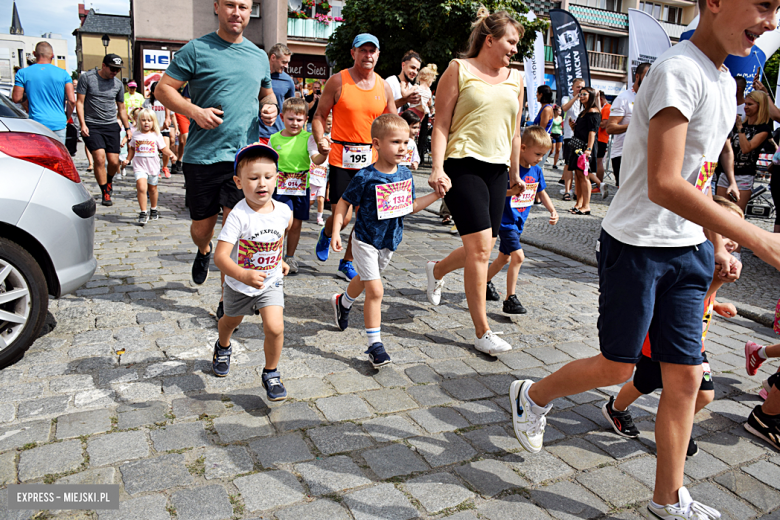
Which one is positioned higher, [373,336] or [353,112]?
[353,112]

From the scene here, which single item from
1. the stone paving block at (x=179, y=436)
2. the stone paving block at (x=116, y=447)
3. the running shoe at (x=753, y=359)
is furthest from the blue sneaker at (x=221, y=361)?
the running shoe at (x=753, y=359)

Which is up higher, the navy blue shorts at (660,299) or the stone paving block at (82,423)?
the navy blue shorts at (660,299)

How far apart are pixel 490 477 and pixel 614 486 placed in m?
0.53

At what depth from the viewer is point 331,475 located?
2.57 m

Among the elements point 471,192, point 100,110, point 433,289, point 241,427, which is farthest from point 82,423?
point 100,110

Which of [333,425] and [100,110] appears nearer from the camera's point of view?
[333,425]

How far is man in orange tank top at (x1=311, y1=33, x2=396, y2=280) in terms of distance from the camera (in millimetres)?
5594

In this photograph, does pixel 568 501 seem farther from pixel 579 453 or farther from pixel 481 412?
pixel 481 412

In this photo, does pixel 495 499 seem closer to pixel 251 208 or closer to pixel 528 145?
pixel 251 208

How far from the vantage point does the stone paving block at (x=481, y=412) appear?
3162mm

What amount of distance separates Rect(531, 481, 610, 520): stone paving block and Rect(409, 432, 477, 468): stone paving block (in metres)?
0.38

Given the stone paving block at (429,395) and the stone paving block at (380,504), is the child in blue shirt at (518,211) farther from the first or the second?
the stone paving block at (380,504)

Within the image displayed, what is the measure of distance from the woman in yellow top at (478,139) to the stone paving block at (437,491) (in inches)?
58.6

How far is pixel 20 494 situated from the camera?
234cm
